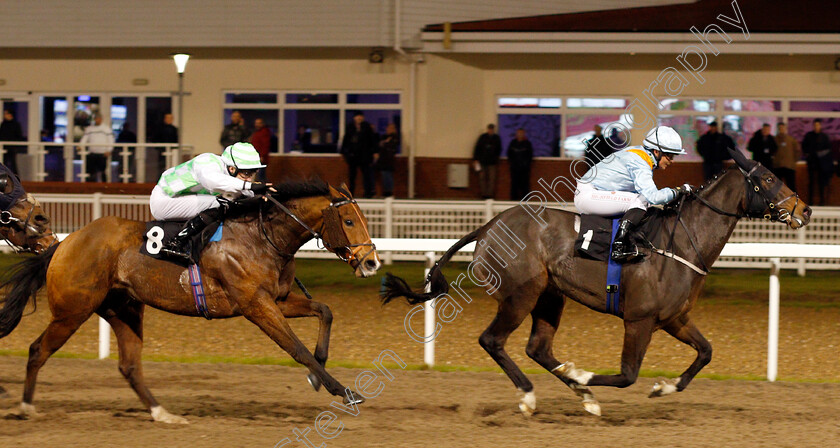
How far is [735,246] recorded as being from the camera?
751 cm

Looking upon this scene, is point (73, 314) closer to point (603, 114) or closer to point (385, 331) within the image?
point (385, 331)

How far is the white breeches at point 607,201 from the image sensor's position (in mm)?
6094

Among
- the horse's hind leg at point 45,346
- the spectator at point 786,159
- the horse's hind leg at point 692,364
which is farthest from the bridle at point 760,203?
the spectator at point 786,159

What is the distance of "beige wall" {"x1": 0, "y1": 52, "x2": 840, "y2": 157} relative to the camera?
17.0m

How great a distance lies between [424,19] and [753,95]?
5.60 meters

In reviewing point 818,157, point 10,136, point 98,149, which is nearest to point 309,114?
point 98,149

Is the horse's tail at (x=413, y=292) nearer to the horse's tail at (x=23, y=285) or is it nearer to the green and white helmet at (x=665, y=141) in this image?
the green and white helmet at (x=665, y=141)

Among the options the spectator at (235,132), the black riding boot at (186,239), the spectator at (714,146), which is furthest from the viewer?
the spectator at (714,146)

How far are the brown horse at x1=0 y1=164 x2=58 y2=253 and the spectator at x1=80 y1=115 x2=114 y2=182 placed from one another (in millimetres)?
9904

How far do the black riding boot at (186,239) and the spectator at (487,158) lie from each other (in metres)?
10.8

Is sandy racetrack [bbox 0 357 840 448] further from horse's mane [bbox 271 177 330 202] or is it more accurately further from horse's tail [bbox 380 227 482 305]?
horse's mane [bbox 271 177 330 202]

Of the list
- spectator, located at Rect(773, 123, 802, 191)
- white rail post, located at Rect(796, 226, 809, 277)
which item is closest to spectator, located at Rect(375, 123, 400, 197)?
spectator, located at Rect(773, 123, 802, 191)

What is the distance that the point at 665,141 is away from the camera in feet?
20.1

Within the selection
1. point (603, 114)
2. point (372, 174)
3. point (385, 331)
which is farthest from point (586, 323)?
point (603, 114)
